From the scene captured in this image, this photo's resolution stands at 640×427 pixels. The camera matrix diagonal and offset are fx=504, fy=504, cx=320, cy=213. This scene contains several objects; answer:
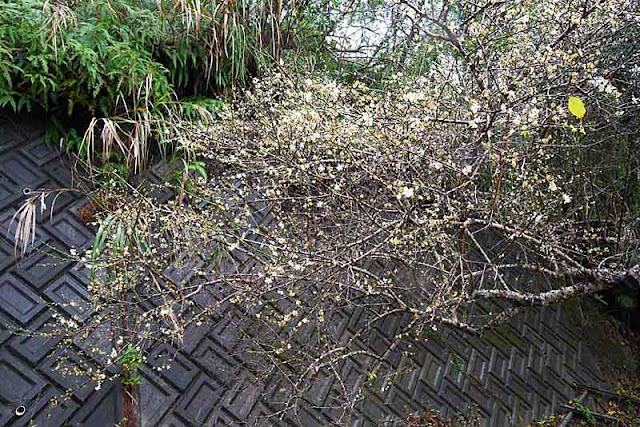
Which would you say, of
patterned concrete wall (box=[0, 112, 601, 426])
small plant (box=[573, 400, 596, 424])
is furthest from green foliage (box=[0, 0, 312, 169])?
small plant (box=[573, 400, 596, 424])

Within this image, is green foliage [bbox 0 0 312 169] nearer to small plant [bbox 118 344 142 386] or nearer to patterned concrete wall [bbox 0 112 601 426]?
patterned concrete wall [bbox 0 112 601 426]

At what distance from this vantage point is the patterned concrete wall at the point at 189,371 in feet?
6.28

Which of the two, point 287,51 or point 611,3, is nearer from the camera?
point 611,3

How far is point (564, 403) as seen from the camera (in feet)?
10.8

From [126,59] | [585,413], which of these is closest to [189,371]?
[126,59]

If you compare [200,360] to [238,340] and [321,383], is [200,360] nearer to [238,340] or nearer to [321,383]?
[238,340]

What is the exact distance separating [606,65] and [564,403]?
2.13 metres

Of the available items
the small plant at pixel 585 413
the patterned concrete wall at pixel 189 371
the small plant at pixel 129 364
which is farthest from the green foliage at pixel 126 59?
the small plant at pixel 585 413

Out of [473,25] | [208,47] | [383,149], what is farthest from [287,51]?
[383,149]

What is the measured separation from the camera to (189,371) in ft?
7.25

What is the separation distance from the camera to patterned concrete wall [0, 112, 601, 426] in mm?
1915

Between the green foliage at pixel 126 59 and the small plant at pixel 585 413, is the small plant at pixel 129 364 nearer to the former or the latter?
the green foliage at pixel 126 59

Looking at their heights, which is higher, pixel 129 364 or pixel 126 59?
pixel 126 59

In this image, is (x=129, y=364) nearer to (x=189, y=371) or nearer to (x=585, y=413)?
(x=189, y=371)
